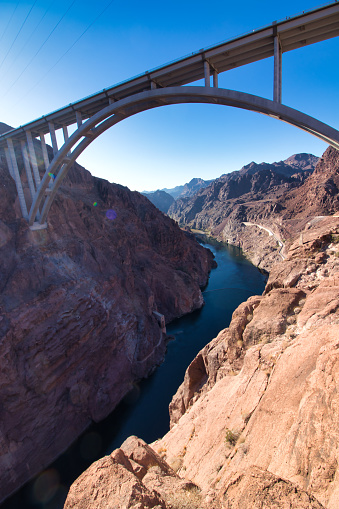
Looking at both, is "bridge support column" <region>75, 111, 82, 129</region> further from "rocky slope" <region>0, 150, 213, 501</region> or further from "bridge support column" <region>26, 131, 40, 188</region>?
"rocky slope" <region>0, 150, 213, 501</region>

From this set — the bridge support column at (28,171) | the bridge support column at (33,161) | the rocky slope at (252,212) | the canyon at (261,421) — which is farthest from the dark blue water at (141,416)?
the rocky slope at (252,212)

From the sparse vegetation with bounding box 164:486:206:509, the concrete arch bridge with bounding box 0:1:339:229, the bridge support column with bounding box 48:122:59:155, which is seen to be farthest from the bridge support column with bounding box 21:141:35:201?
the sparse vegetation with bounding box 164:486:206:509

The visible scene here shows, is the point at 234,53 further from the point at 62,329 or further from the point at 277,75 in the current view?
the point at 62,329

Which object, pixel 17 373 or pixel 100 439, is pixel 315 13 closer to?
pixel 17 373

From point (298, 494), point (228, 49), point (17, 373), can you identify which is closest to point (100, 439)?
point (17, 373)

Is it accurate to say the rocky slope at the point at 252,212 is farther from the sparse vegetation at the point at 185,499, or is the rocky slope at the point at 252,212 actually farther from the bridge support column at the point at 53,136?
the sparse vegetation at the point at 185,499

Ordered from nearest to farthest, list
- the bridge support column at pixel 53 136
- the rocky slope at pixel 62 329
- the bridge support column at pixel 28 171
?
the rocky slope at pixel 62 329, the bridge support column at pixel 53 136, the bridge support column at pixel 28 171
